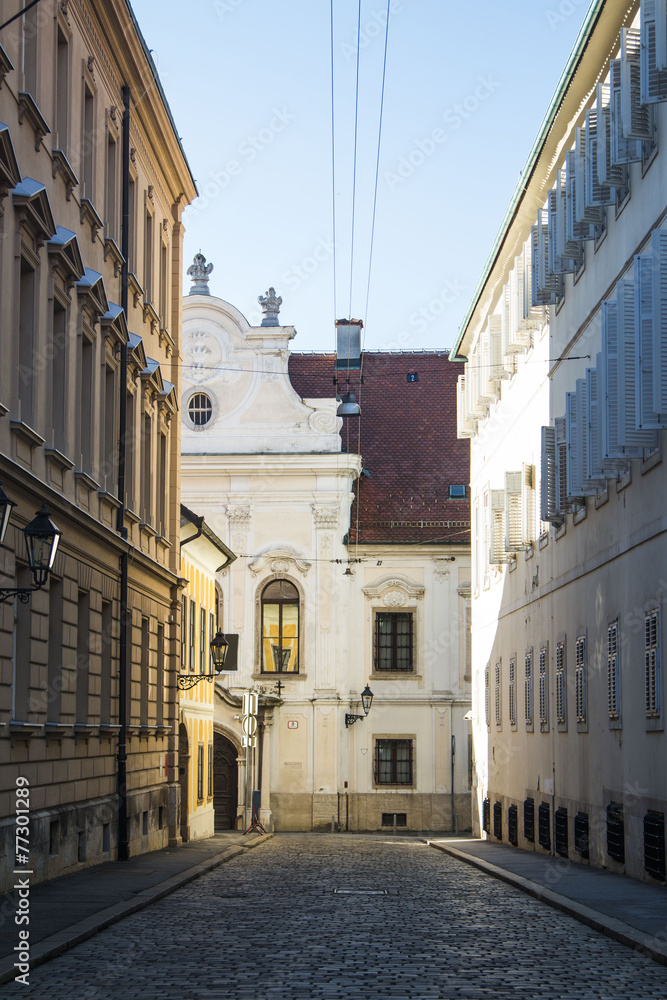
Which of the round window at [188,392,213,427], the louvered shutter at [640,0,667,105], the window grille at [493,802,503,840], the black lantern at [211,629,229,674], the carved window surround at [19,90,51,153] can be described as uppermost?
the round window at [188,392,213,427]

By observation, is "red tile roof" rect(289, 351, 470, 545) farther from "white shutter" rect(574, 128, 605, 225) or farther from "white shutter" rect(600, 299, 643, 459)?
"white shutter" rect(600, 299, 643, 459)

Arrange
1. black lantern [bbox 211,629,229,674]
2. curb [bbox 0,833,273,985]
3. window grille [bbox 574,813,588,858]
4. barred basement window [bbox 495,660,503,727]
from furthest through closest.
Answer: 1. barred basement window [bbox 495,660,503,727]
2. black lantern [bbox 211,629,229,674]
3. window grille [bbox 574,813,588,858]
4. curb [bbox 0,833,273,985]

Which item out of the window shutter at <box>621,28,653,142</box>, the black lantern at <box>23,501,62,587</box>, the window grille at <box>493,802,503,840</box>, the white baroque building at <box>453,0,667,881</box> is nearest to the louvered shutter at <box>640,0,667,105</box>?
the white baroque building at <box>453,0,667,881</box>

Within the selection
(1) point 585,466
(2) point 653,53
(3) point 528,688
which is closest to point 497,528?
(3) point 528,688

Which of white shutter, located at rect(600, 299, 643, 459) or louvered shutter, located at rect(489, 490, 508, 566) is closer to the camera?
white shutter, located at rect(600, 299, 643, 459)

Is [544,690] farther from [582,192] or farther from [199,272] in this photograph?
[199,272]

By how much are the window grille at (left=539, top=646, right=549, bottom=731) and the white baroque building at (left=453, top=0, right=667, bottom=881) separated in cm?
8

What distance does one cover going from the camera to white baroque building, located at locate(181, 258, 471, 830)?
155 feet

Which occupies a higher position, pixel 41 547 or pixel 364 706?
pixel 41 547

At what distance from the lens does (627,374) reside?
17.1 metres

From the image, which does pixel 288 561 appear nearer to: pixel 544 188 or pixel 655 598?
pixel 544 188

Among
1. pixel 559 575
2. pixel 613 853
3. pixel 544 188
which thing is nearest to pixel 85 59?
pixel 544 188

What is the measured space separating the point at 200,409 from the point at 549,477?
26376mm

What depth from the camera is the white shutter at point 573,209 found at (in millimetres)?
21672
